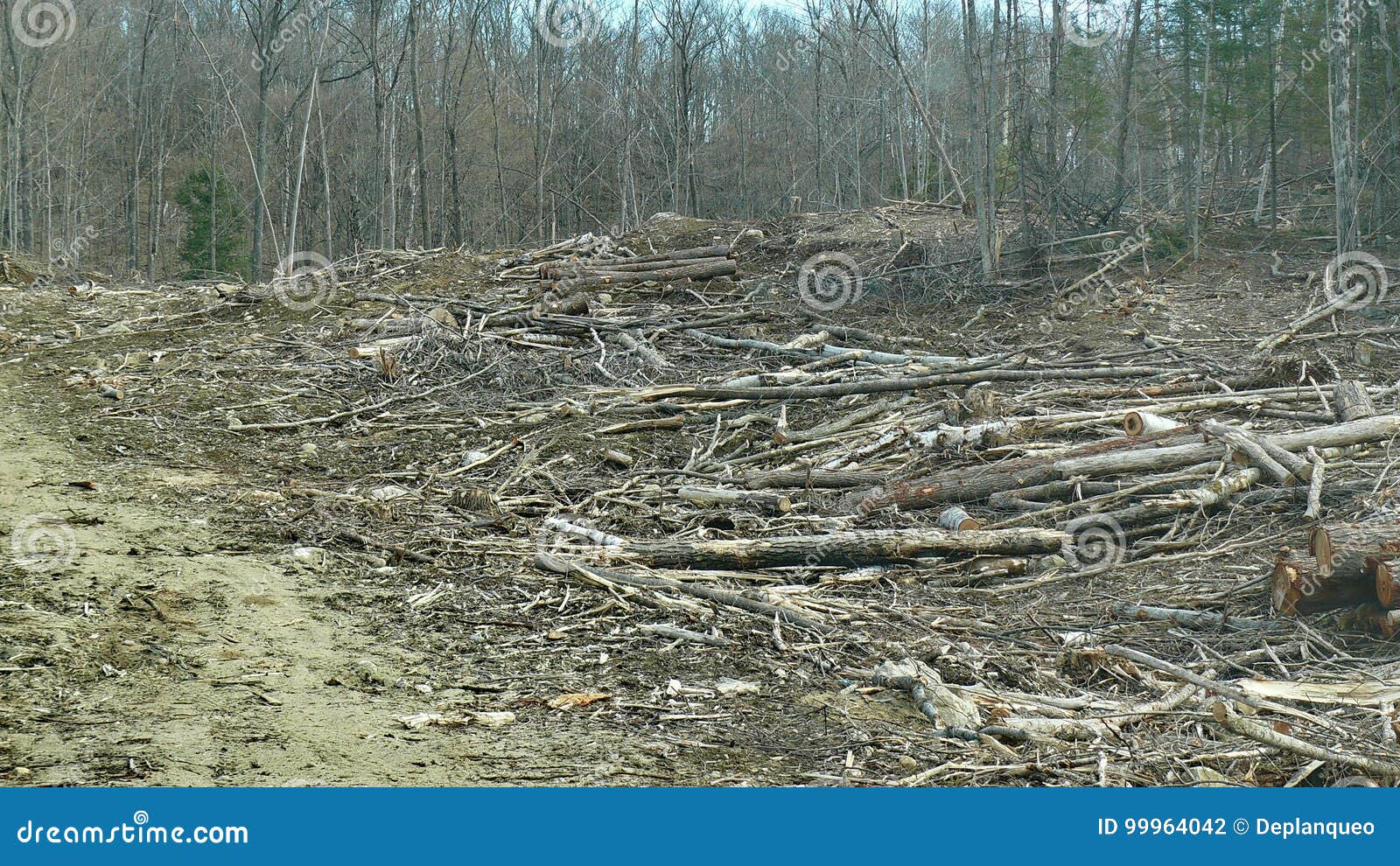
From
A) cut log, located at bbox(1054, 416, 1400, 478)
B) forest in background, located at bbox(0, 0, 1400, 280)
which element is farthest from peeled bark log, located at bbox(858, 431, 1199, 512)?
forest in background, located at bbox(0, 0, 1400, 280)

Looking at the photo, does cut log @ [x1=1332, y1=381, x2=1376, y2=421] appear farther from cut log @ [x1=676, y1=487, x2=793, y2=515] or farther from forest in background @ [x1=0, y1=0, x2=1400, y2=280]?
forest in background @ [x1=0, y1=0, x2=1400, y2=280]

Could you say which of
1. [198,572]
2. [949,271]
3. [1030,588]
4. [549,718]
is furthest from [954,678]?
[949,271]

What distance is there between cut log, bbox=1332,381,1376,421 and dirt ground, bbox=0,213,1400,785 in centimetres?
100

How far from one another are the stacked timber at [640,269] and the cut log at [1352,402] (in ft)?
23.7

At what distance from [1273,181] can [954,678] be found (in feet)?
40.8

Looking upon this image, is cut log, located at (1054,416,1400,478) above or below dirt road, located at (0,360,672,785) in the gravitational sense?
above

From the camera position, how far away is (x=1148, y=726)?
13.8 ft

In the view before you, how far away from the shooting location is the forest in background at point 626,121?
15.3 meters

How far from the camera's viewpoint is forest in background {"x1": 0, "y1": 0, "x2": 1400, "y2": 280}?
50.3 feet

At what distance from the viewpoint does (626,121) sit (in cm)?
2473

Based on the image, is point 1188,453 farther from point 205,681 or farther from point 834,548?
point 205,681

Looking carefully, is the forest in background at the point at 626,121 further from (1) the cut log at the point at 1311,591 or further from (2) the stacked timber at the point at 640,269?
(1) the cut log at the point at 1311,591

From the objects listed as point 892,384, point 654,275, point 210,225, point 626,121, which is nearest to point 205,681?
point 892,384

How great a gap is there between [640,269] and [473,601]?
8183 mm
